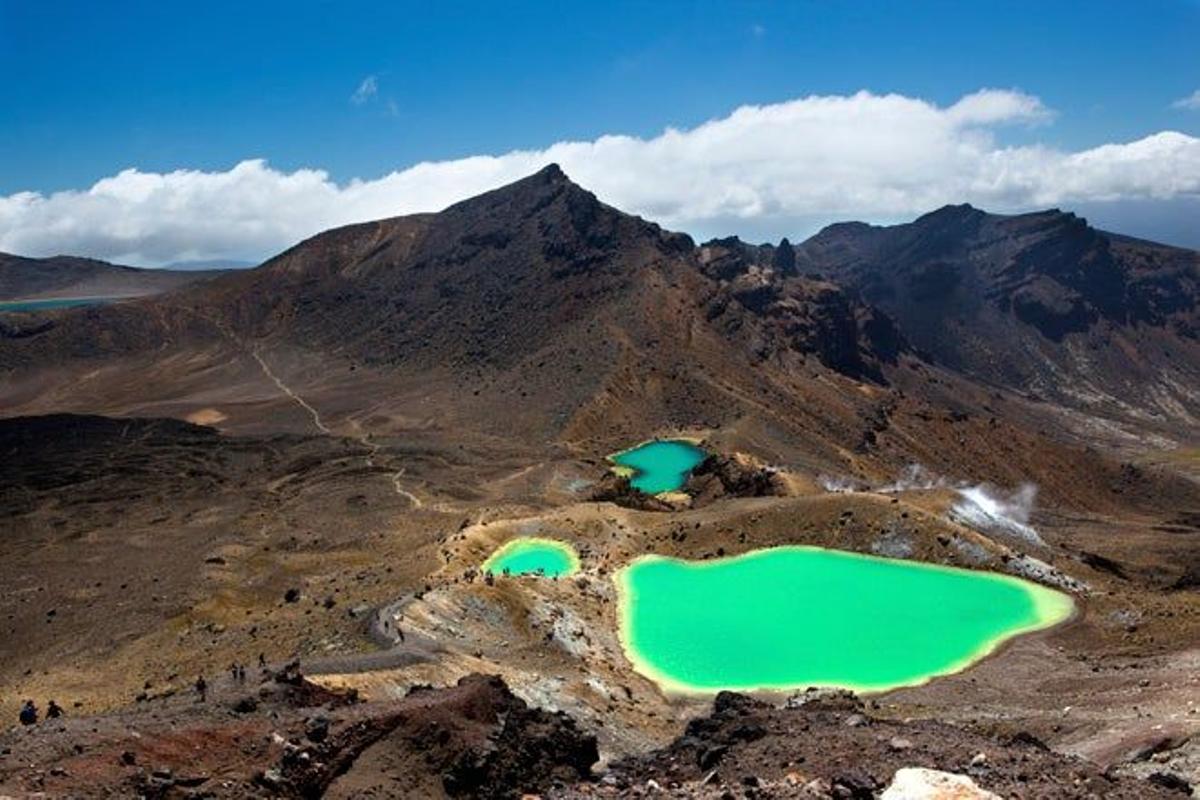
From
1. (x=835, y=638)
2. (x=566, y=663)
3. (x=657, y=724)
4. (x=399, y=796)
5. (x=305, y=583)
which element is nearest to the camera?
(x=399, y=796)

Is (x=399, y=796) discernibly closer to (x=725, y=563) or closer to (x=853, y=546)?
(x=725, y=563)

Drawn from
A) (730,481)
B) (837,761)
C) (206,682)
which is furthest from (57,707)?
(730,481)

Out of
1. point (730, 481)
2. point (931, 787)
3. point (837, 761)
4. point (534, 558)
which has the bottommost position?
point (534, 558)

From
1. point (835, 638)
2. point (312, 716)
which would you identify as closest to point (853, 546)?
point (835, 638)

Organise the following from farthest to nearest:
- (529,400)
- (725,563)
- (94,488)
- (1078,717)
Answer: (529,400)
(94,488)
(725,563)
(1078,717)

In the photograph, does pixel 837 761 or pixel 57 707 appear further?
pixel 57 707

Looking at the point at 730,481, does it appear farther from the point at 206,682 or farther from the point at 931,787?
the point at 931,787
